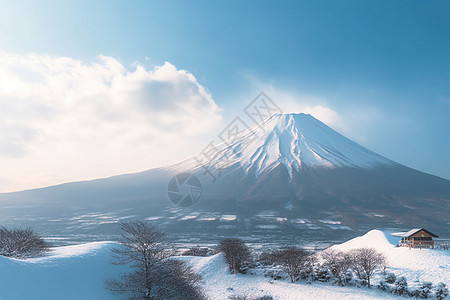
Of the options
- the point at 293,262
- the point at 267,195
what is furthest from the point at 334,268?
the point at 267,195

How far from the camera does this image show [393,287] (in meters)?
24.0

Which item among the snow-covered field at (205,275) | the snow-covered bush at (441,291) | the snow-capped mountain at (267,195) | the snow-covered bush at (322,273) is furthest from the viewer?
the snow-capped mountain at (267,195)

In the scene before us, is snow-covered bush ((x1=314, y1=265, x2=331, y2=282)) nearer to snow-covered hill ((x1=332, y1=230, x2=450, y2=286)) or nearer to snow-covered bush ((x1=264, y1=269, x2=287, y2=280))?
snow-covered bush ((x1=264, y1=269, x2=287, y2=280))

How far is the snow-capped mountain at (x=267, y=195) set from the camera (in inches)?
3312

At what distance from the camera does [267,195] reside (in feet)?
381

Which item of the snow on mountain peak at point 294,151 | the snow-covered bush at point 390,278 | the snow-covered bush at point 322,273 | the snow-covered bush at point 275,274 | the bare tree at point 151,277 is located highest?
the snow on mountain peak at point 294,151

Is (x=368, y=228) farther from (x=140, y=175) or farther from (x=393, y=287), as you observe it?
(x=140, y=175)

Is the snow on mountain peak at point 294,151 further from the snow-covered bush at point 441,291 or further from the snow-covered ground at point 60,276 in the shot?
the snow-covered ground at point 60,276

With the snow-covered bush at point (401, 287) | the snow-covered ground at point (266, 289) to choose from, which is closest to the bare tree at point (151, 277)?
the snow-covered ground at point (266, 289)

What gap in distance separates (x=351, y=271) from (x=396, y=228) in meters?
58.4

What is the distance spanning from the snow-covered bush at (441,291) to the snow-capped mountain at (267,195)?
44423mm

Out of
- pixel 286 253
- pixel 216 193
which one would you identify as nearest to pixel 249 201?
pixel 216 193

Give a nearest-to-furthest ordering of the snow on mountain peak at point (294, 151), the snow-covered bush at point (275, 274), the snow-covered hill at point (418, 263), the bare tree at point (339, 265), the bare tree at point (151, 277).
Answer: the bare tree at point (151, 277), the snow-covered hill at point (418, 263), the bare tree at point (339, 265), the snow-covered bush at point (275, 274), the snow on mountain peak at point (294, 151)

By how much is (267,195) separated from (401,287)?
93.2m
